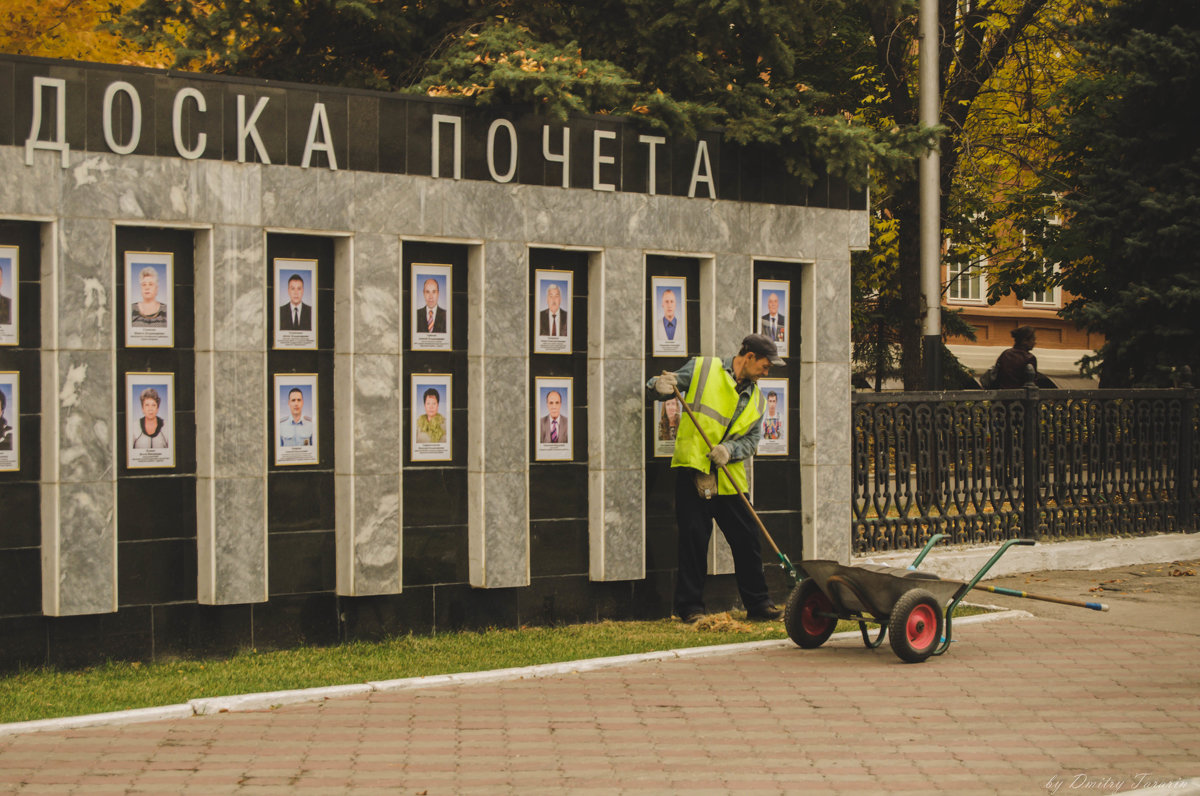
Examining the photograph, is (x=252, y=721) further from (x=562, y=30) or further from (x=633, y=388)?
(x=562, y=30)

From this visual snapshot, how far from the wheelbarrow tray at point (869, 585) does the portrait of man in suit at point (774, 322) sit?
2.74 meters

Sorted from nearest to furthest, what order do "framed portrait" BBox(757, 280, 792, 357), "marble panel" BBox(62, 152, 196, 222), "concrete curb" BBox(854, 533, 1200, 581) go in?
"marble panel" BBox(62, 152, 196, 222)
"framed portrait" BBox(757, 280, 792, 357)
"concrete curb" BBox(854, 533, 1200, 581)

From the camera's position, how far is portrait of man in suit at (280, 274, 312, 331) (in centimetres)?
925

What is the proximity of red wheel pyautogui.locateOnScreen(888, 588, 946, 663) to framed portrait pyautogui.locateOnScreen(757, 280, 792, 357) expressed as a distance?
2.93m

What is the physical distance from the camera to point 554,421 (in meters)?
10.4

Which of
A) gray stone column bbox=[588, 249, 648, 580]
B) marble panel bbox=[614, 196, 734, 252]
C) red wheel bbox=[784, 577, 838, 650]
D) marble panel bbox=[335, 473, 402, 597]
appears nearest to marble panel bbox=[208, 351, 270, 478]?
marble panel bbox=[335, 473, 402, 597]

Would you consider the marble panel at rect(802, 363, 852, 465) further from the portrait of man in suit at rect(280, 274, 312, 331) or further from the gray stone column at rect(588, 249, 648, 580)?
the portrait of man in suit at rect(280, 274, 312, 331)

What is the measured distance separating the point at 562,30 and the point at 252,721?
25.0ft

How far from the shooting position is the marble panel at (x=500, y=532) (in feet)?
32.4

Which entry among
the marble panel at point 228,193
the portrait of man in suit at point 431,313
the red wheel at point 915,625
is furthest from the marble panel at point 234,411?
the red wheel at point 915,625

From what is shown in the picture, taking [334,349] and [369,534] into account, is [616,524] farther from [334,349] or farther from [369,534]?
[334,349]

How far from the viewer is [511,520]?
10.0 m

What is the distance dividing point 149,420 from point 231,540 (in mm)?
886

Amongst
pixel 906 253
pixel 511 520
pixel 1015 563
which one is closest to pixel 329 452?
pixel 511 520
